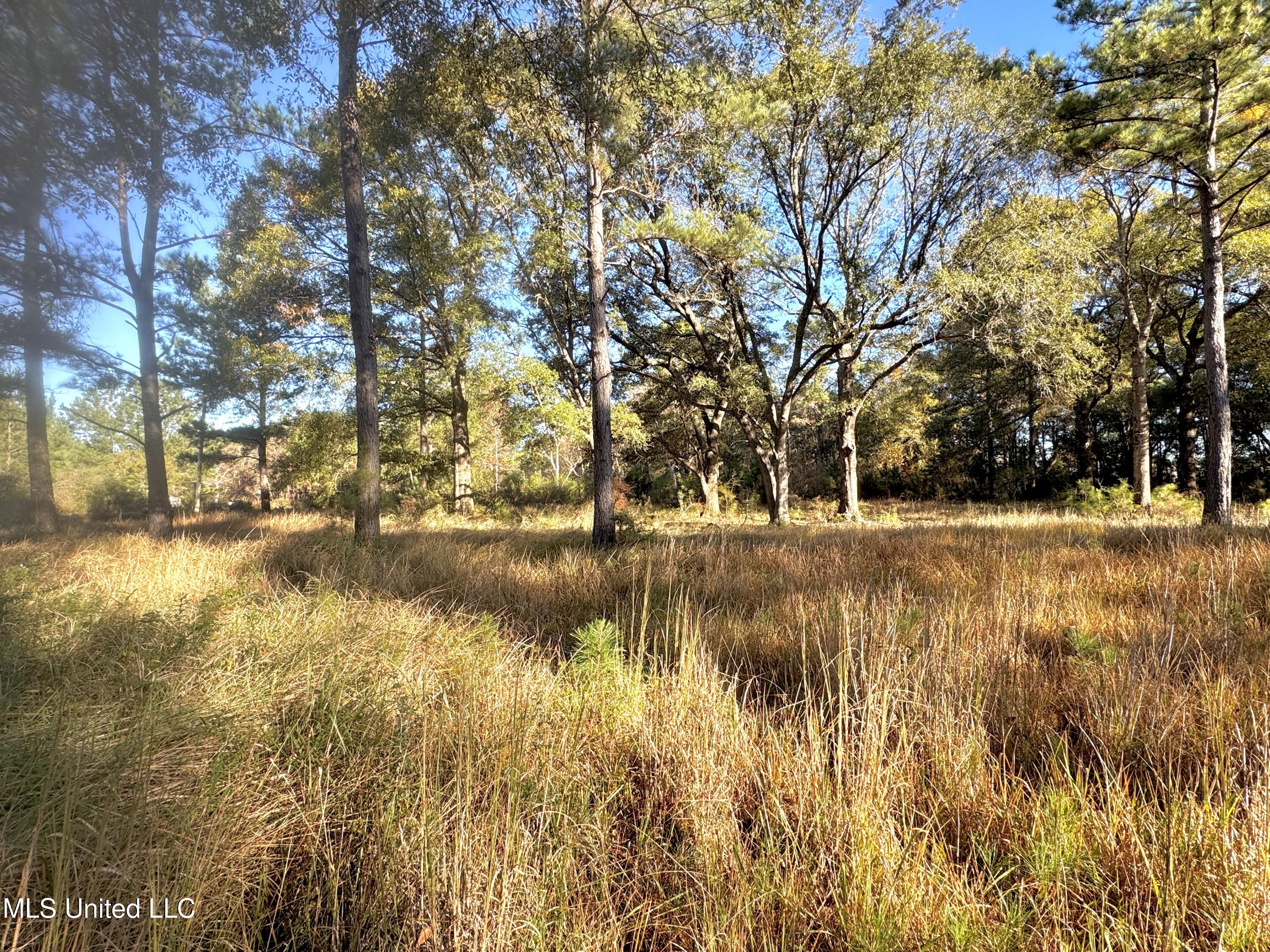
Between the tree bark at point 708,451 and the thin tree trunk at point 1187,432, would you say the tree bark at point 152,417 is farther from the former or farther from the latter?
the thin tree trunk at point 1187,432

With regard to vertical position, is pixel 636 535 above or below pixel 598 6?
below

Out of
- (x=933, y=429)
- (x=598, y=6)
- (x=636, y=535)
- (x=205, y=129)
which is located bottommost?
(x=636, y=535)

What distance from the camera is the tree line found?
233 inches

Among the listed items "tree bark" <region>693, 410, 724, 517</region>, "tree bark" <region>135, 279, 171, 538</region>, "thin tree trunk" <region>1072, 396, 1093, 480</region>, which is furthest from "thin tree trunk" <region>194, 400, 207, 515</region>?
"thin tree trunk" <region>1072, 396, 1093, 480</region>

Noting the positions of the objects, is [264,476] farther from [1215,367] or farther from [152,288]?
[1215,367]

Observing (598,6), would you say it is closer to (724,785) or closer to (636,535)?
(636,535)

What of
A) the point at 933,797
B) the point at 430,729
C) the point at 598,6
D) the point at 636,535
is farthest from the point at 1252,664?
the point at 598,6

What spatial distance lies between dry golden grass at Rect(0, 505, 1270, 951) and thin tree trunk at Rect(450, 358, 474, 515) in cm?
1202

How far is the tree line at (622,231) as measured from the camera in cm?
591

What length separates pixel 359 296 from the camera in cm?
704

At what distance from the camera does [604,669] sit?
2.66 meters

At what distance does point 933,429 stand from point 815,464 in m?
7.41

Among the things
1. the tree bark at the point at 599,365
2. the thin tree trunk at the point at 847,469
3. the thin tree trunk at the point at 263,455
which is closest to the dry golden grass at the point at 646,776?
the tree bark at the point at 599,365

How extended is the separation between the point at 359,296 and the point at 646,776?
297 inches
